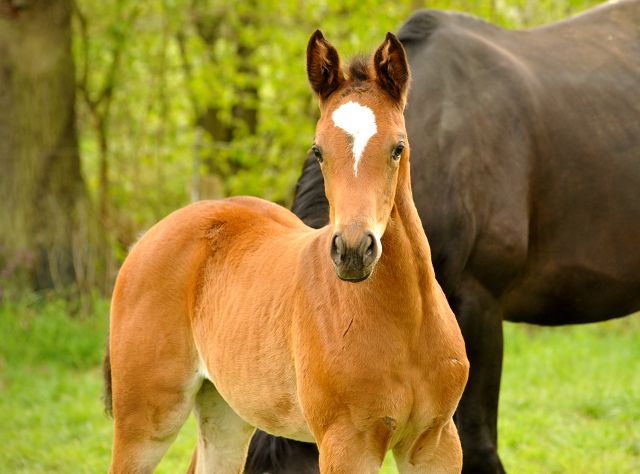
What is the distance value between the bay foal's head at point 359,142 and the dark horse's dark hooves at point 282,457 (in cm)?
145

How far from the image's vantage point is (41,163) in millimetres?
6895

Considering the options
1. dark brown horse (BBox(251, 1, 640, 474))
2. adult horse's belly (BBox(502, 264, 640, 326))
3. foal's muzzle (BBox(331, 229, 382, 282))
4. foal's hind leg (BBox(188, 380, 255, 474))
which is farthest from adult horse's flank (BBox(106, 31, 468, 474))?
adult horse's belly (BBox(502, 264, 640, 326))

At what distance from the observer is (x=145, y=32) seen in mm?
8836

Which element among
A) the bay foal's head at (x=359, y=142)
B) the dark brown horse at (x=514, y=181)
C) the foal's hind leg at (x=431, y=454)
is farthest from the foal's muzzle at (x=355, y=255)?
the dark brown horse at (x=514, y=181)

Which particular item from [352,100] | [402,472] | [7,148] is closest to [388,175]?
[352,100]

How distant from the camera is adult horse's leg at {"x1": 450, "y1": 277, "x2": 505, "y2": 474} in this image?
3.10 m

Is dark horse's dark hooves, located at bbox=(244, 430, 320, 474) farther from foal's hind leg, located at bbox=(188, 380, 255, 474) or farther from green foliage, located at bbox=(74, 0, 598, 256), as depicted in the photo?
green foliage, located at bbox=(74, 0, 598, 256)

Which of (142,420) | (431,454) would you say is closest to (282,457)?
(142,420)

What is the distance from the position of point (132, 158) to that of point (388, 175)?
737 cm

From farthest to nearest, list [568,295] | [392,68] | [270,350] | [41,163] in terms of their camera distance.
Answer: [41,163] → [568,295] → [270,350] → [392,68]

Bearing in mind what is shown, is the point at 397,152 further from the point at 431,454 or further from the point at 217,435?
the point at 217,435

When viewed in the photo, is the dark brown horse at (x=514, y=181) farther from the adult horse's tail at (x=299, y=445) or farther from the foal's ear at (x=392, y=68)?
the foal's ear at (x=392, y=68)

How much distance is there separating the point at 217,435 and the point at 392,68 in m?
1.78

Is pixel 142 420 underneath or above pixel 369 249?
underneath
